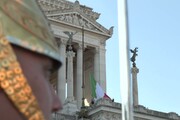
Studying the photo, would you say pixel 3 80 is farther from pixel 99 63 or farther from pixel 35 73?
pixel 99 63

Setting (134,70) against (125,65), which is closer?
(125,65)

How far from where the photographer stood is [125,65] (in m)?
11.9

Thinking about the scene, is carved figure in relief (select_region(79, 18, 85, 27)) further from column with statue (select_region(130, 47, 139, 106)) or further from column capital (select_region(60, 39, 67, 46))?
column with statue (select_region(130, 47, 139, 106))

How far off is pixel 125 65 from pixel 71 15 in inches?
2093

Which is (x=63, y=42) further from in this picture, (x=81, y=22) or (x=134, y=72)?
(x=134, y=72)

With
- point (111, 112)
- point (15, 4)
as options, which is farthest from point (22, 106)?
point (111, 112)

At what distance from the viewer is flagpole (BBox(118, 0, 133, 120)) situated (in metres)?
11.3

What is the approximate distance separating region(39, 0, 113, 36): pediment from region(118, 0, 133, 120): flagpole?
49889 mm

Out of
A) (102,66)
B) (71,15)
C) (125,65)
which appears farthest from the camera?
(102,66)

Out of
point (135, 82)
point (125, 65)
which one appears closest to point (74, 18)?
point (135, 82)

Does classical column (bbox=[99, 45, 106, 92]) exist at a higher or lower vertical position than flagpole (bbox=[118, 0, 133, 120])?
higher

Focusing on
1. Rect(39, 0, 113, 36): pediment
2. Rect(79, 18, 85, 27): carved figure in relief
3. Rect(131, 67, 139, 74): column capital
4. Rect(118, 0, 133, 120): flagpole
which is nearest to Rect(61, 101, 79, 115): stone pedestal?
Rect(131, 67, 139, 74): column capital

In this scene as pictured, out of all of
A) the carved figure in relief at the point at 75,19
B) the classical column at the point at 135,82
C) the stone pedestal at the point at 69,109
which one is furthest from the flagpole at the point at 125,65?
the carved figure in relief at the point at 75,19

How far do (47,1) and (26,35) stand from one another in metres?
64.1
